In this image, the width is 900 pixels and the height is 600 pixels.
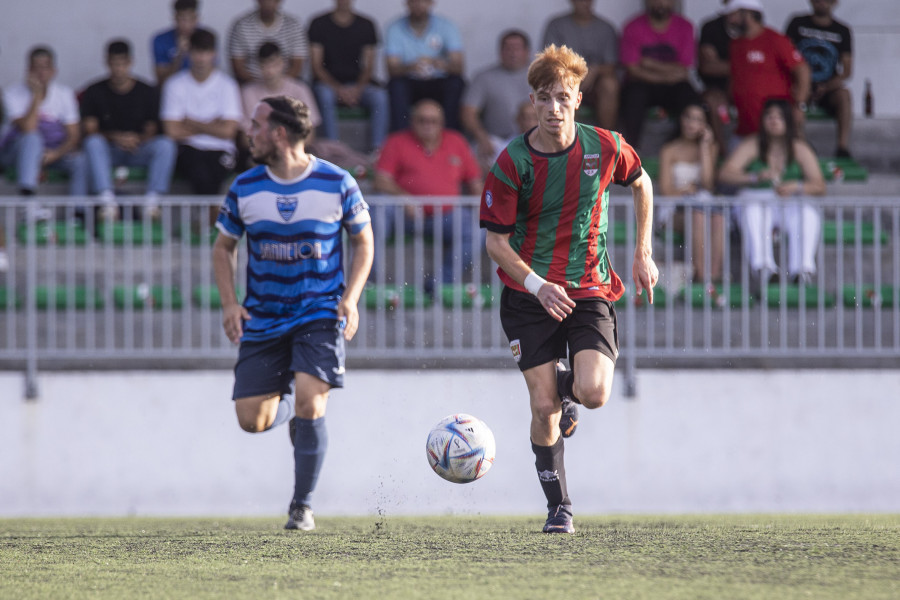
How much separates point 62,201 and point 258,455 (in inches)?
98.3

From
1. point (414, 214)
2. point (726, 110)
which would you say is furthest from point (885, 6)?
point (414, 214)

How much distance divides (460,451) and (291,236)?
1.40 meters

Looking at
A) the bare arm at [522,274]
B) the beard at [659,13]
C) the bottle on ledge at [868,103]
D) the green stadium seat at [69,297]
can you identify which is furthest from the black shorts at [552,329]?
the bottle on ledge at [868,103]

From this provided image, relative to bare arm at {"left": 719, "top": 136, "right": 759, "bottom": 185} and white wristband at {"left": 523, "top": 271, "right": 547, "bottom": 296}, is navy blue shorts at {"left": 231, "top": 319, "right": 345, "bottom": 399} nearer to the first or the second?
white wristband at {"left": 523, "top": 271, "right": 547, "bottom": 296}

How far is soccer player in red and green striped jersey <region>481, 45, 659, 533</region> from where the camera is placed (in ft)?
18.2

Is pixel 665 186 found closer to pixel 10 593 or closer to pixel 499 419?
pixel 499 419

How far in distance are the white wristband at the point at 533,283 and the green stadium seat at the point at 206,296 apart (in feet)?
14.5

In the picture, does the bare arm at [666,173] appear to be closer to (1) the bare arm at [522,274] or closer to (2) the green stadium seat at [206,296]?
(2) the green stadium seat at [206,296]

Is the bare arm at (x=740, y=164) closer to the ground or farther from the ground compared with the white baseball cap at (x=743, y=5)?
closer to the ground

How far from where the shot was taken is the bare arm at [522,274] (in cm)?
543

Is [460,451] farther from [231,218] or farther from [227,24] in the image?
[227,24]

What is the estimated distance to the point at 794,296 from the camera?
970 cm

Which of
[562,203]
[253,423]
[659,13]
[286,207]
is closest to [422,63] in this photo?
[659,13]

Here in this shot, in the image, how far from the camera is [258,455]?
Result: 30.9 feet
